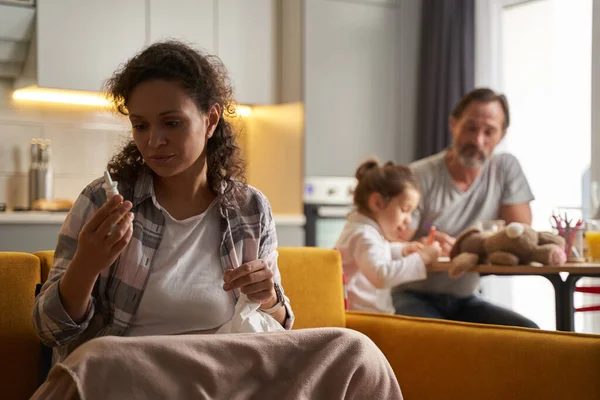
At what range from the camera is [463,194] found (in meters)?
3.66

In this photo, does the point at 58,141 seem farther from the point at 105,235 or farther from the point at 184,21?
the point at 105,235

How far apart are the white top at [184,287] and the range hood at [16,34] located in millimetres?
2975

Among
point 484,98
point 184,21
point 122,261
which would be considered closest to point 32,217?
point 184,21

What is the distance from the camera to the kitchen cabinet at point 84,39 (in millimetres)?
4434

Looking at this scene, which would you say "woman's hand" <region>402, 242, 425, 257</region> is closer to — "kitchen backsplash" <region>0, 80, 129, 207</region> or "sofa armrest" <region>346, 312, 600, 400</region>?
"sofa armrest" <region>346, 312, 600, 400</region>

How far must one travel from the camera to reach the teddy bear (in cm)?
294

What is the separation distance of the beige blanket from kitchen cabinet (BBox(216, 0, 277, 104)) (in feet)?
11.8

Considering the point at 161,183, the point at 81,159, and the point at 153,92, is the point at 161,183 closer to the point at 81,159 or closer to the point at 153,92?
the point at 153,92

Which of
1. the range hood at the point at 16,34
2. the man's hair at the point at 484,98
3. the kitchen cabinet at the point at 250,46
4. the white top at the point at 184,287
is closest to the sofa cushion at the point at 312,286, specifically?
the white top at the point at 184,287

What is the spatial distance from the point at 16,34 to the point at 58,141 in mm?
672

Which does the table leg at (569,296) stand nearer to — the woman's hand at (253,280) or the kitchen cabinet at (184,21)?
the woman's hand at (253,280)

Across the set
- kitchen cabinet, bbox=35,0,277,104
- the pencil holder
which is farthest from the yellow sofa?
kitchen cabinet, bbox=35,0,277,104

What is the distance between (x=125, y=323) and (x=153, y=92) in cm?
45

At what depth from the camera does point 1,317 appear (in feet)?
5.93
